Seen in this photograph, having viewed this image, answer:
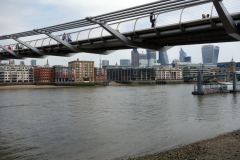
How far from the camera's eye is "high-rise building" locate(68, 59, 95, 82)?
11925 centimetres

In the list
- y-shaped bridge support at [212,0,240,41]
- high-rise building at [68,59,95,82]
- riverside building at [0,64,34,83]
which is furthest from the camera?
high-rise building at [68,59,95,82]

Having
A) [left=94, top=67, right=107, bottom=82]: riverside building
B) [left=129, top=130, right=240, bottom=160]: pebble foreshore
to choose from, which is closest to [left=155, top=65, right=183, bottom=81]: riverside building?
[left=94, top=67, right=107, bottom=82]: riverside building

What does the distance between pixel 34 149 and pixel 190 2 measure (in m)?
8.15

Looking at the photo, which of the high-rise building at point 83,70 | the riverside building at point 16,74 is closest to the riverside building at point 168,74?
the high-rise building at point 83,70

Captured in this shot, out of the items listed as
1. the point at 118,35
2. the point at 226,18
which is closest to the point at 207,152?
the point at 226,18

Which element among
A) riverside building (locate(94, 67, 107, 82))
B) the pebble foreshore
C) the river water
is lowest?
the river water

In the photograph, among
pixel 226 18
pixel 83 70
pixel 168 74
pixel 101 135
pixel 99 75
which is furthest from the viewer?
pixel 168 74

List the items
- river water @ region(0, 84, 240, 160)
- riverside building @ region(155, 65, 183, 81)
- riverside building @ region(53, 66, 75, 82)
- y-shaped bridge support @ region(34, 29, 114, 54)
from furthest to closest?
riverside building @ region(155, 65, 183, 81) → riverside building @ region(53, 66, 75, 82) → y-shaped bridge support @ region(34, 29, 114, 54) → river water @ region(0, 84, 240, 160)

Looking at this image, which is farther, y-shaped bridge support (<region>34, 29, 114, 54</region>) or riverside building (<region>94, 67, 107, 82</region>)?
riverside building (<region>94, 67, 107, 82</region>)

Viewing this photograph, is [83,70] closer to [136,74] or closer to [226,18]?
[136,74]

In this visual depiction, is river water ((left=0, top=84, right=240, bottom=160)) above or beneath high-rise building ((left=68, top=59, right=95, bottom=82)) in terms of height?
beneath

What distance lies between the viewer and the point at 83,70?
394 ft

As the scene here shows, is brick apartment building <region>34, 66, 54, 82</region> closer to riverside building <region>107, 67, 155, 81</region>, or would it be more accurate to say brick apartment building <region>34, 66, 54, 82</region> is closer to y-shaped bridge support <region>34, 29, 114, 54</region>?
riverside building <region>107, 67, 155, 81</region>

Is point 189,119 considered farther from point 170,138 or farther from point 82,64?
point 82,64
